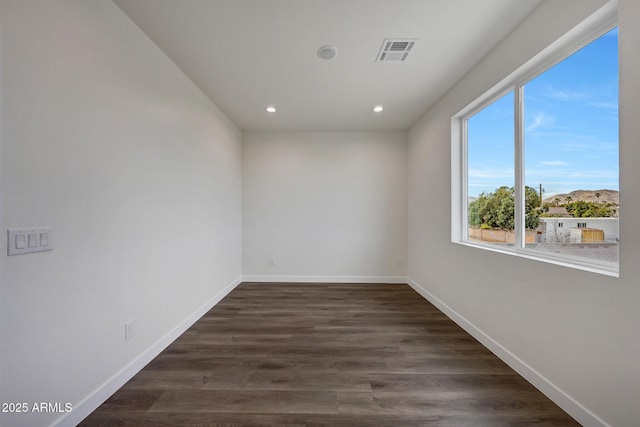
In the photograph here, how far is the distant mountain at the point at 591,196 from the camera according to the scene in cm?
153

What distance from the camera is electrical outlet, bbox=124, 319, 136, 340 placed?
75.5 inches

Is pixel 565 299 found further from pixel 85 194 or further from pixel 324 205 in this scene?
pixel 324 205

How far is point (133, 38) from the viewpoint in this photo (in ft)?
6.50

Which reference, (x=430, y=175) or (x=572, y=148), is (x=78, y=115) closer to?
(x=572, y=148)

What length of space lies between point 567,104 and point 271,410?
2.76 m

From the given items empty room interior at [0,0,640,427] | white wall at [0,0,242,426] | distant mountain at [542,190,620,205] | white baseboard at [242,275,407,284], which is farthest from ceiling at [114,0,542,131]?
white baseboard at [242,275,407,284]

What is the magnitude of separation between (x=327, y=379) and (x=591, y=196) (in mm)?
2092

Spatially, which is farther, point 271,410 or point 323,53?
point 323,53

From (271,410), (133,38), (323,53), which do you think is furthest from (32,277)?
(323,53)

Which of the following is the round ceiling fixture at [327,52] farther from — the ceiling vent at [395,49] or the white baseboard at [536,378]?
the white baseboard at [536,378]

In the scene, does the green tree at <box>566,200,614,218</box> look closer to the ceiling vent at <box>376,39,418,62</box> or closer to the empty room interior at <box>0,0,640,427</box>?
the empty room interior at <box>0,0,640,427</box>

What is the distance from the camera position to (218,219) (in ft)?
12.0

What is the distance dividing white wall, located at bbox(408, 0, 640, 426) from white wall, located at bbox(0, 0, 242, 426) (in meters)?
2.85

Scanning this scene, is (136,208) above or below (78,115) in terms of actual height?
below
